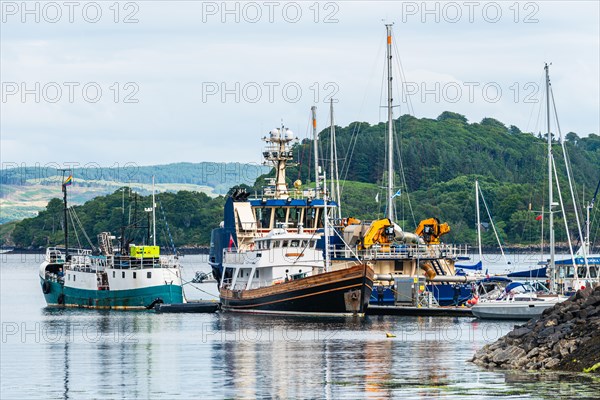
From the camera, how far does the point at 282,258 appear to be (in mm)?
82250

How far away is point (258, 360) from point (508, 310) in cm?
2337

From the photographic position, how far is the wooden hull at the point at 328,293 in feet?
256

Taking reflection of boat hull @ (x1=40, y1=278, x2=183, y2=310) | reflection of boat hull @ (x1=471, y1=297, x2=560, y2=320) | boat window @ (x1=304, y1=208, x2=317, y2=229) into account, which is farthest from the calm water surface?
boat window @ (x1=304, y1=208, x2=317, y2=229)

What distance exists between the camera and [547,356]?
5066cm

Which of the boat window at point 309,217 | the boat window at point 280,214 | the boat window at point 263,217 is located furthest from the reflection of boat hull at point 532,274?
the boat window at point 263,217

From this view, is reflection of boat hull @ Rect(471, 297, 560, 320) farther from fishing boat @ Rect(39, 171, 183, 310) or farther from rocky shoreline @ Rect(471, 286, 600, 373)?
fishing boat @ Rect(39, 171, 183, 310)

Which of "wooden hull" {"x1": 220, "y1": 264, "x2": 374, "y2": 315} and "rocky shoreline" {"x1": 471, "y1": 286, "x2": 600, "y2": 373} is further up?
"wooden hull" {"x1": 220, "y1": 264, "x2": 374, "y2": 315}

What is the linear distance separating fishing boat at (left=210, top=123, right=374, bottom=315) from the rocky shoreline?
951 inches

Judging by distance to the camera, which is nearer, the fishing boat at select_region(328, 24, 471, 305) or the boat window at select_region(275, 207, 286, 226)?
the fishing boat at select_region(328, 24, 471, 305)

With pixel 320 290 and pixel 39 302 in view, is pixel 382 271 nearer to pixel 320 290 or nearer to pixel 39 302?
pixel 320 290

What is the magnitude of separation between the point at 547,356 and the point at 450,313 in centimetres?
3067

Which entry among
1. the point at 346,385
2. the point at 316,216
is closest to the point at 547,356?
the point at 346,385

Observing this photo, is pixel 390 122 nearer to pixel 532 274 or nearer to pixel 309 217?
pixel 309 217

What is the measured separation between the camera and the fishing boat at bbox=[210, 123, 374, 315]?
79.0 meters
